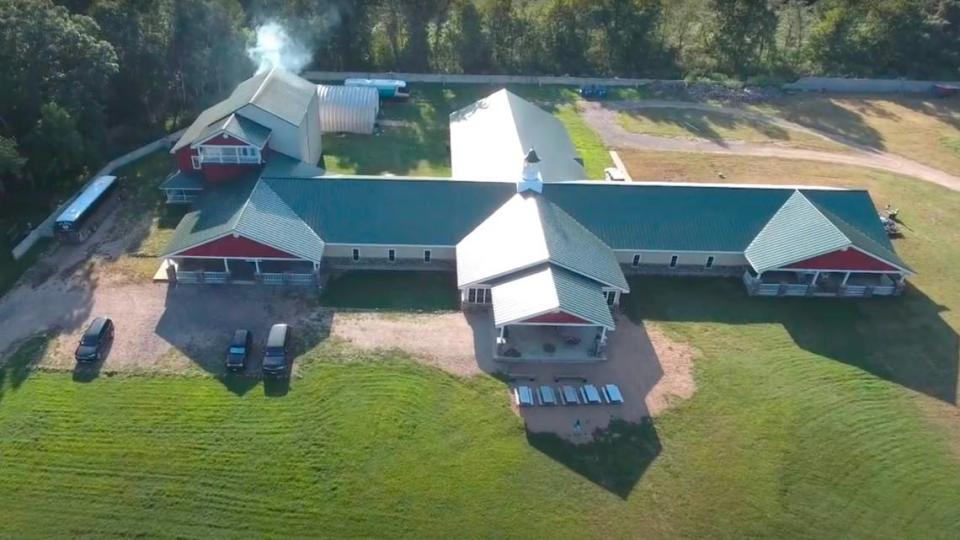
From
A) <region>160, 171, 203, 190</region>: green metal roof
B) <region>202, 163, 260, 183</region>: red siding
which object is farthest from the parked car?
<region>160, 171, 203, 190</region>: green metal roof

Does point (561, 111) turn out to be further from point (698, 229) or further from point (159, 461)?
point (159, 461)

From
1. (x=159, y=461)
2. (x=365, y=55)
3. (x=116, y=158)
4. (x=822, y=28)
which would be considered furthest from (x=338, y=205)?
(x=822, y=28)

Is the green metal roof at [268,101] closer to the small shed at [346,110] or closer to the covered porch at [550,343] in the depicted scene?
the small shed at [346,110]

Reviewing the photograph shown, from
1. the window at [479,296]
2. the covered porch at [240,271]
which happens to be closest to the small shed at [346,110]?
the covered porch at [240,271]

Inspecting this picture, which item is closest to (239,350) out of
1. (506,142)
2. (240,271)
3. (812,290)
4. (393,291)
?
(240,271)

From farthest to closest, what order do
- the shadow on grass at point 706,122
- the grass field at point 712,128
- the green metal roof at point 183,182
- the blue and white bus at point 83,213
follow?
the shadow on grass at point 706,122, the grass field at point 712,128, the green metal roof at point 183,182, the blue and white bus at point 83,213

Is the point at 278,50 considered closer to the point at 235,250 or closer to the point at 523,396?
the point at 235,250

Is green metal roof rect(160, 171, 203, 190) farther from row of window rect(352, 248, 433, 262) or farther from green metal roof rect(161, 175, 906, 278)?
row of window rect(352, 248, 433, 262)
